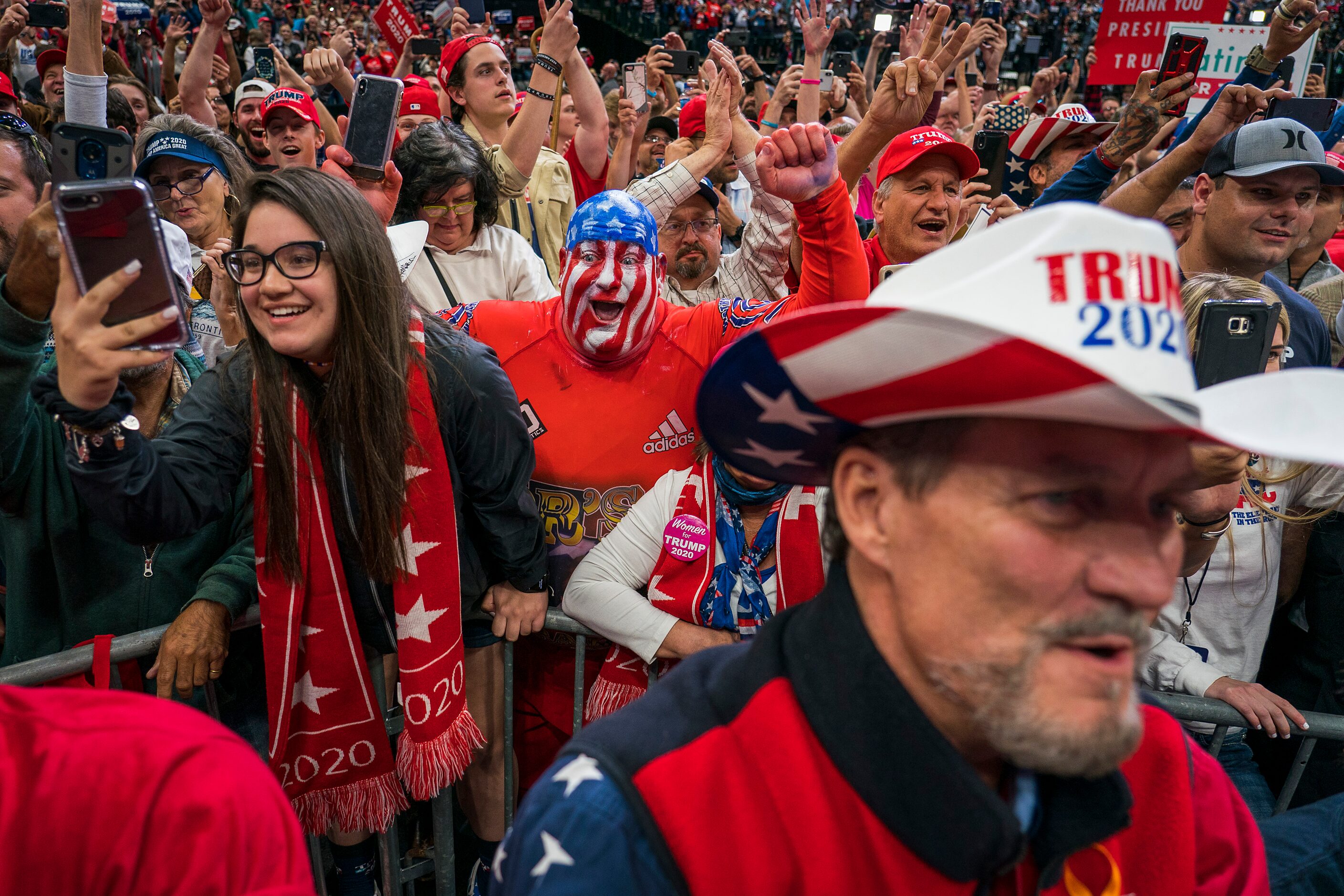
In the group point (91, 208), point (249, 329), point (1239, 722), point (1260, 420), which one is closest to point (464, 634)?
point (249, 329)

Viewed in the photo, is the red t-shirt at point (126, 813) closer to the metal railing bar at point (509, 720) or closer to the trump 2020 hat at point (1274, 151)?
the metal railing bar at point (509, 720)

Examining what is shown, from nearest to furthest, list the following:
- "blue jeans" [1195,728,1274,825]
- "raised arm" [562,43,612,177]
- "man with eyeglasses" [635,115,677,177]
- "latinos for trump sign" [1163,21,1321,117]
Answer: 1. "blue jeans" [1195,728,1274,825]
2. "raised arm" [562,43,612,177]
3. "latinos for trump sign" [1163,21,1321,117]
4. "man with eyeglasses" [635,115,677,177]

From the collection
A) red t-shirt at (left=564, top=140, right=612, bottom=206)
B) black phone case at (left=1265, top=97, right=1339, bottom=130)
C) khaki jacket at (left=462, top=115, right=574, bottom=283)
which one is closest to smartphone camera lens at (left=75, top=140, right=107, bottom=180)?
khaki jacket at (left=462, top=115, right=574, bottom=283)

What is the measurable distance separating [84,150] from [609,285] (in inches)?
57.1

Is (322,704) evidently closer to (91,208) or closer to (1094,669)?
(91,208)

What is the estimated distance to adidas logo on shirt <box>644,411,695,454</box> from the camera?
2.88m

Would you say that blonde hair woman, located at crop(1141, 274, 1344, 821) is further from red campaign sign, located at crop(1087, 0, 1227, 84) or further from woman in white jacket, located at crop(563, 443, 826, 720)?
red campaign sign, located at crop(1087, 0, 1227, 84)

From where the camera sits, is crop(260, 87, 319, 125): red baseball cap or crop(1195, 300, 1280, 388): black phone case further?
crop(260, 87, 319, 125): red baseball cap

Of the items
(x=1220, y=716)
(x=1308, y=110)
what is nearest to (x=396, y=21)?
(x=1308, y=110)

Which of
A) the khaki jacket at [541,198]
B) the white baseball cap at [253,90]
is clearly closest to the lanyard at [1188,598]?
the khaki jacket at [541,198]

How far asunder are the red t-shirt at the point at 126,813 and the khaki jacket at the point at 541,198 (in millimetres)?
3388

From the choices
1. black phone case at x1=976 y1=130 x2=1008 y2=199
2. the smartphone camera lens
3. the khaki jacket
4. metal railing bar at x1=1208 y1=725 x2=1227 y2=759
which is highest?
the smartphone camera lens

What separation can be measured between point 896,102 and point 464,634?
7.71 ft

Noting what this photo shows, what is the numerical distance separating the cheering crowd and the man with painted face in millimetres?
14
